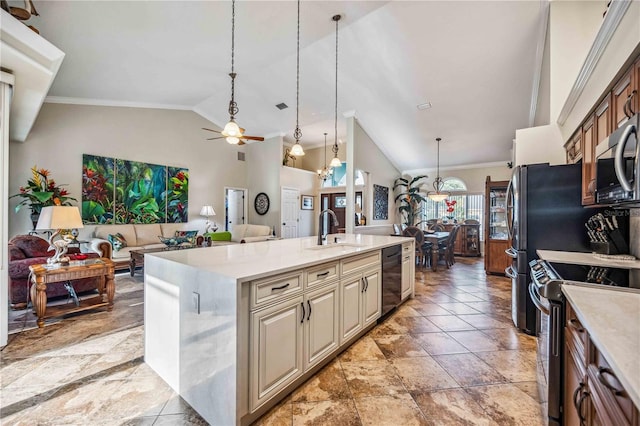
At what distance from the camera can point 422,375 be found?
2.08 m

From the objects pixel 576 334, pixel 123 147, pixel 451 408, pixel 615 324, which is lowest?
pixel 451 408

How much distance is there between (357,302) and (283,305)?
1.00 meters

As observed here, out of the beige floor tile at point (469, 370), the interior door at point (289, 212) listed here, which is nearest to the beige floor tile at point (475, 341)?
the beige floor tile at point (469, 370)

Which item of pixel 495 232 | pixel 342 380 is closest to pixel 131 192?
pixel 342 380

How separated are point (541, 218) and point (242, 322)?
2907 millimetres

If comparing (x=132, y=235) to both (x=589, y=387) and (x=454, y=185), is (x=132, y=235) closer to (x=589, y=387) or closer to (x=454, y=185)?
(x=589, y=387)

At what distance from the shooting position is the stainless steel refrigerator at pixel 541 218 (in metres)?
2.56

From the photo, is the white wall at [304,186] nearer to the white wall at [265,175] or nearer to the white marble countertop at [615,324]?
the white wall at [265,175]

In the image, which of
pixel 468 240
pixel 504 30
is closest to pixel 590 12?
pixel 504 30

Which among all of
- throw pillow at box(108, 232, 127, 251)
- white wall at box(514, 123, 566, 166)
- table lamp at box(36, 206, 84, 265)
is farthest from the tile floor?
throw pillow at box(108, 232, 127, 251)

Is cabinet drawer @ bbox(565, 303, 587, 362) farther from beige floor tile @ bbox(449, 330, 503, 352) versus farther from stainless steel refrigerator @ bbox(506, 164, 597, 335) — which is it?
stainless steel refrigerator @ bbox(506, 164, 597, 335)

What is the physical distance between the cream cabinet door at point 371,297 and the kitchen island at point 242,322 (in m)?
0.27

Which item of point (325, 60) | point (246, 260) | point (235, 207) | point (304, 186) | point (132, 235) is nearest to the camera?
point (246, 260)

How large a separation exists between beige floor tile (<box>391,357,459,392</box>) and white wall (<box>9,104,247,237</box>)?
6596mm
